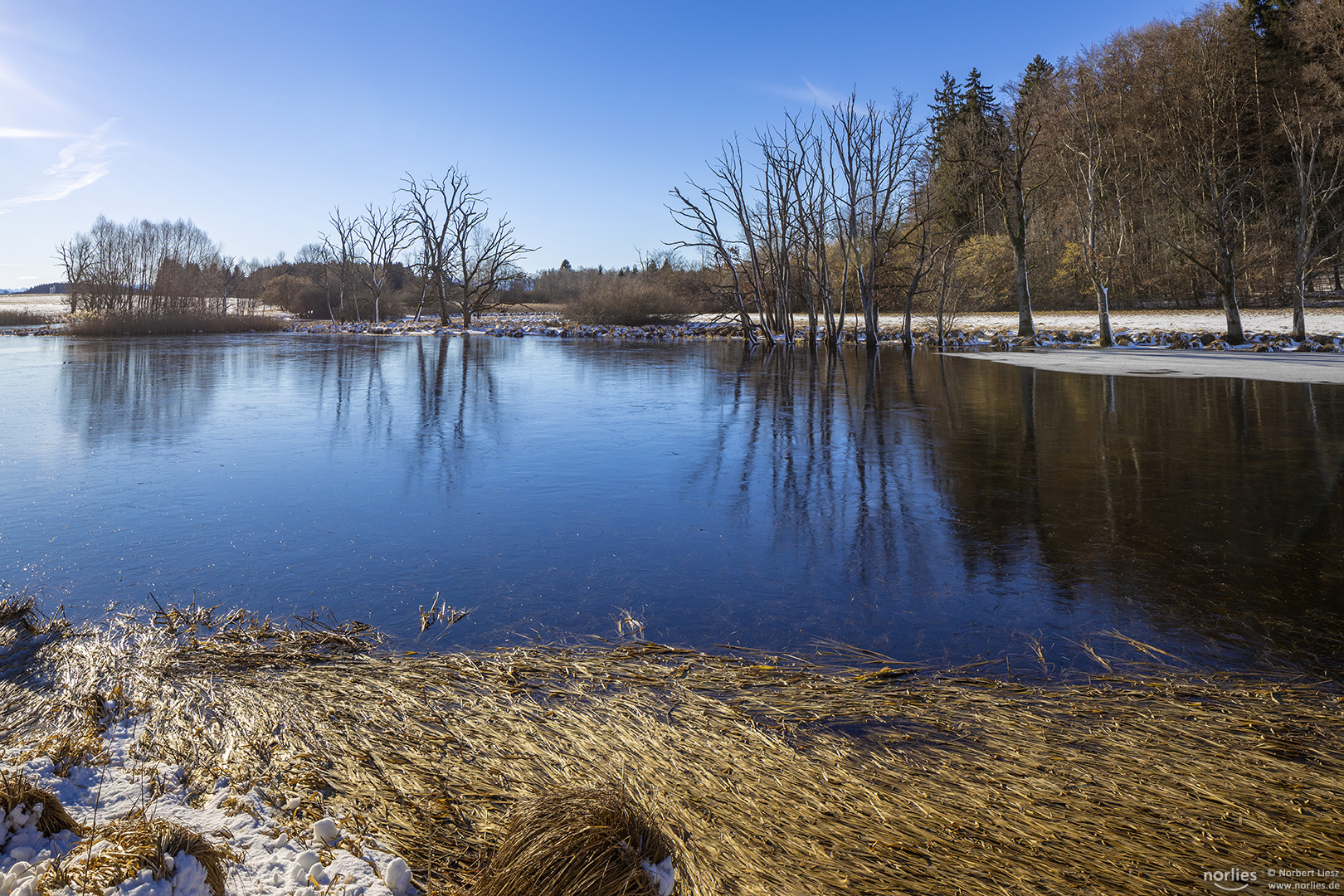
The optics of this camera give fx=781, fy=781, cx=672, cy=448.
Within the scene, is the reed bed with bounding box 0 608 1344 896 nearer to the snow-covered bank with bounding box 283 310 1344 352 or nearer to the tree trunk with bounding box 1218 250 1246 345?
the tree trunk with bounding box 1218 250 1246 345

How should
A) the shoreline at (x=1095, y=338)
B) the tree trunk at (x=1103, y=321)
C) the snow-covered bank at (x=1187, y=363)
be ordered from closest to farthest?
→ the snow-covered bank at (x=1187, y=363)
the shoreline at (x=1095, y=338)
the tree trunk at (x=1103, y=321)

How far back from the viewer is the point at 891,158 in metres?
28.6

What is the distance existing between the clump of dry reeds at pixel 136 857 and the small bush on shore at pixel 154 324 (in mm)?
48674

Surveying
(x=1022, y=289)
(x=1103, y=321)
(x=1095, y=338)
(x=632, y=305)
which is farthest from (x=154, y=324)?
(x=1095, y=338)

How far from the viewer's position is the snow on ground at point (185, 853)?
2.48 metres

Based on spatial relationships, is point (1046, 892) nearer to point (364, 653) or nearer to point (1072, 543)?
point (364, 653)

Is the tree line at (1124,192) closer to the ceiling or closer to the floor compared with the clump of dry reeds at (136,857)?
closer to the ceiling

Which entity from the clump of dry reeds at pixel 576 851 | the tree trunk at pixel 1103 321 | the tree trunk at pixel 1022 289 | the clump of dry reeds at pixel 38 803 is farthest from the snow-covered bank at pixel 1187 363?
the clump of dry reeds at pixel 38 803

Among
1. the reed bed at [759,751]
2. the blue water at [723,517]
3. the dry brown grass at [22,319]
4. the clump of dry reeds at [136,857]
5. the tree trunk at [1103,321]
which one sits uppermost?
the dry brown grass at [22,319]

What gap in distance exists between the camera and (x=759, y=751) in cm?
342

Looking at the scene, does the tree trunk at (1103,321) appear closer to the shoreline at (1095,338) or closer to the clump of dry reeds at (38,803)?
the shoreline at (1095,338)

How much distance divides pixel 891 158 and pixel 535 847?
2997 centimetres

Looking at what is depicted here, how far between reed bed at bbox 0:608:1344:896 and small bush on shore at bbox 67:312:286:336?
46.8 m

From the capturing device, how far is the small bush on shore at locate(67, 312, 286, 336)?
139 feet
